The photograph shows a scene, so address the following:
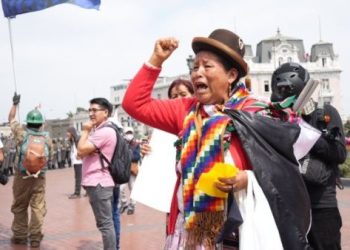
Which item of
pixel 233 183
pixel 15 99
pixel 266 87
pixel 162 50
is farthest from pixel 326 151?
pixel 266 87

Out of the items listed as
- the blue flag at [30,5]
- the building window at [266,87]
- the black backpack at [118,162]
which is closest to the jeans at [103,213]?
the black backpack at [118,162]

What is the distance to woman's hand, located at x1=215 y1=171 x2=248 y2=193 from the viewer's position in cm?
213

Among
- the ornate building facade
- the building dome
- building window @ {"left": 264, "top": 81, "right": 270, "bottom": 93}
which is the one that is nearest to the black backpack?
the ornate building facade

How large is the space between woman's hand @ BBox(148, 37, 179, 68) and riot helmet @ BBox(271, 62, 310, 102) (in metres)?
0.90

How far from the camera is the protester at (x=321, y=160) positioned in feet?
10.3

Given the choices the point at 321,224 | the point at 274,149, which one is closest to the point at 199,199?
the point at 274,149

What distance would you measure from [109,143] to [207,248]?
3.08 m

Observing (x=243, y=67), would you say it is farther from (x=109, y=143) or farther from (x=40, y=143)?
(x=40, y=143)

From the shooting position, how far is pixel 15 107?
7.21 metres

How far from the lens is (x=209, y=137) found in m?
2.25

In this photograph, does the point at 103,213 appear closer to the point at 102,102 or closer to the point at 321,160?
the point at 102,102

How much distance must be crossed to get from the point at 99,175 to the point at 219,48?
311 cm

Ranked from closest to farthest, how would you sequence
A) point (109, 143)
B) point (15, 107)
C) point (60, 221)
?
point (109, 143) < point (15, 107) < point (60, 221)

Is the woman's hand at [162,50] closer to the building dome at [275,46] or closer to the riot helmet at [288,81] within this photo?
the riot helmet at [288,81]
